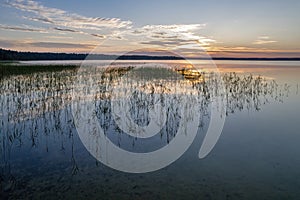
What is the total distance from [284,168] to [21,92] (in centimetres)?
999

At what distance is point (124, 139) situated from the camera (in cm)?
572

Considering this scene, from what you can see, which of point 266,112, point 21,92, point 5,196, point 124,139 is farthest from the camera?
point 21,92

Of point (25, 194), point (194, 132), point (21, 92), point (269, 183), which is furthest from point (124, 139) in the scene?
point (21, 92)

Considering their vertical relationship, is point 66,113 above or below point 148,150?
above

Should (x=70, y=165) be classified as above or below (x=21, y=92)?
below

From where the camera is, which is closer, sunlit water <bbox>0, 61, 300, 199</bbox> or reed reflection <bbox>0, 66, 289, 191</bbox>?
sunlit water <bbox>0, 61, 300, 199</bbox>

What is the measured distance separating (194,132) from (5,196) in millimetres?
4119

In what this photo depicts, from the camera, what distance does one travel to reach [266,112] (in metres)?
8.22

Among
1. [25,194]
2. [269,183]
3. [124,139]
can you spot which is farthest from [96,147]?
[269,183]

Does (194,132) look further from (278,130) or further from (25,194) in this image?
(25,194)

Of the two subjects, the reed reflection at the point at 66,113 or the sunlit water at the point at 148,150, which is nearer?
the sunlit water at the point at 148,150

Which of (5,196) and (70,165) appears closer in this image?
(5,196)

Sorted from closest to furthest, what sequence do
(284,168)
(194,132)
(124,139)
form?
(284,168), (124,139), (194,132)

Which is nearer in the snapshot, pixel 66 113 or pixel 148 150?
pixel 148 150
